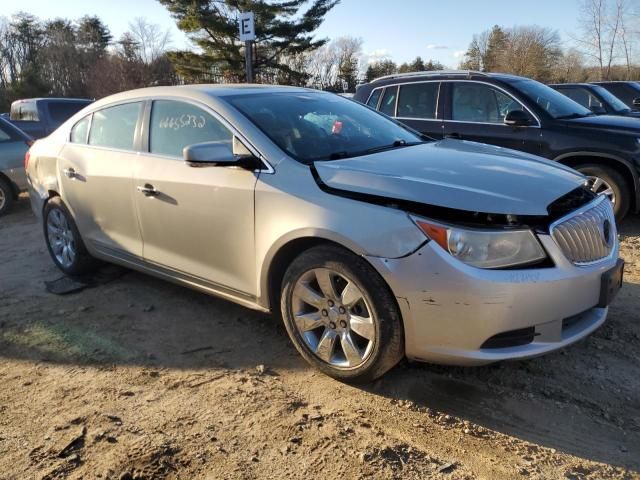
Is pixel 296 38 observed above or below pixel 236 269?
above

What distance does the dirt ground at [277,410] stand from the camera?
7.57 feet

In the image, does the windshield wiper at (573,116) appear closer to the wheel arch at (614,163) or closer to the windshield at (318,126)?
the wheel arch at (614,163)

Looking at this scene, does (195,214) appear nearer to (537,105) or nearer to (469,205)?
(469,205)

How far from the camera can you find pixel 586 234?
2.68 m

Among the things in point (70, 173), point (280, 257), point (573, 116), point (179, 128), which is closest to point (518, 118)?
point (573, 116)

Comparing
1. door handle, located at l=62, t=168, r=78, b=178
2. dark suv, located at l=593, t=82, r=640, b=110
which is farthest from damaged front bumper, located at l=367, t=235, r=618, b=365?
dark suv, located at l=593, t=82, r=640, b=110

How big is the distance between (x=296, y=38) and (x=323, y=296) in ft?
110

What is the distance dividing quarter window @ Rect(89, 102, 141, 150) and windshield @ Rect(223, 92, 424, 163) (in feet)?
3.06

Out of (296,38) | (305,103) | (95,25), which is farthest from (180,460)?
(95,25)

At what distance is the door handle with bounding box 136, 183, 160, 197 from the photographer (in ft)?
11.9

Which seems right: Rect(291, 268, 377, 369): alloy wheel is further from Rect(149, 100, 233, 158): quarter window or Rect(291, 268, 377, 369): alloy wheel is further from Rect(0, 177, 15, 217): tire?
Rect(0, 177, 15, 217): tire

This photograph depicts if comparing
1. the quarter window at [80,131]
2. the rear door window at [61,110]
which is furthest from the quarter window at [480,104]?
the rear door window at [61,110]

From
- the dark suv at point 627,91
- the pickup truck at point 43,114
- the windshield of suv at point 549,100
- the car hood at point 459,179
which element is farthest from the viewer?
the dark suv at point 627,91

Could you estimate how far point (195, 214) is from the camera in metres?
3.39
